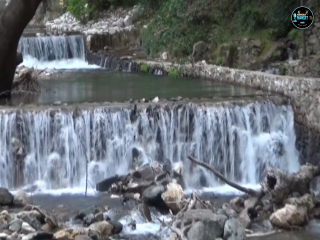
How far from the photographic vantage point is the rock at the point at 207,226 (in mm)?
8062

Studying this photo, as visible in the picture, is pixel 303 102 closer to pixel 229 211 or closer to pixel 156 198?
pixel 229 211

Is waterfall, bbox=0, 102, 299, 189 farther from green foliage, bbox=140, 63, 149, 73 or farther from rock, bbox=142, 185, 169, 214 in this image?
green foliage, bbox=140, 63, 149, 73

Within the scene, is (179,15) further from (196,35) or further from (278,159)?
(278,159)

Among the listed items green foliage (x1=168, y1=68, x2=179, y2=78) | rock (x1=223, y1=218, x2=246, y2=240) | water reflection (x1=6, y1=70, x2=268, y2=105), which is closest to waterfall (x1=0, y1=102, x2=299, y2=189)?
water reflection (x1=6, y1=70, x2=268, y2=105)

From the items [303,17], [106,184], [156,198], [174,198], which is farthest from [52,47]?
[174,198]

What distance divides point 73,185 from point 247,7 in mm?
7484

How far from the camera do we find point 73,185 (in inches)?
431

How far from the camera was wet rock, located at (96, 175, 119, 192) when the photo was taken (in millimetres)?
10633

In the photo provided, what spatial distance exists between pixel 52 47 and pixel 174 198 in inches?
466

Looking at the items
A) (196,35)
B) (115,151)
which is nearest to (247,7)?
(196,35)

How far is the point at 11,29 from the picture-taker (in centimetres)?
1272

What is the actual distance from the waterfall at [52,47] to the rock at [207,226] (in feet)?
42.0

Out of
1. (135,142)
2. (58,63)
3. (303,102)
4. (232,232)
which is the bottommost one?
(232,232)

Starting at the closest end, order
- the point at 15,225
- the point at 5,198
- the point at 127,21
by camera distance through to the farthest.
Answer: the point at 15,225 → the point at 5,198 → the point at 127,21
